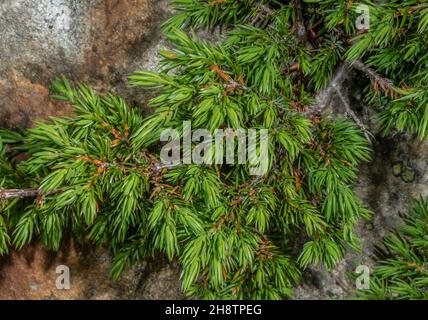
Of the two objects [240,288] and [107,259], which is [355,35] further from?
[107,259]

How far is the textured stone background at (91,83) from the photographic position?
1320 mm

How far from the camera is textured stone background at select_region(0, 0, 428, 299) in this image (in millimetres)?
1320

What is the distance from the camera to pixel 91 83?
137 centimetres

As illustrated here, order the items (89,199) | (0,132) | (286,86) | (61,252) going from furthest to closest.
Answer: (61,252) < (0,132) < (286,86) < (89,199)

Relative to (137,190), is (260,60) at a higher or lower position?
higher


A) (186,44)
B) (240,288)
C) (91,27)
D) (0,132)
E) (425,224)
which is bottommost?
(240,288)

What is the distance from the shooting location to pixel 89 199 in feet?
3.24

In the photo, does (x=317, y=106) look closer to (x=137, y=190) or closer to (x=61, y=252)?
(x=137, y=190)

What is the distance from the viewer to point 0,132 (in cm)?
124

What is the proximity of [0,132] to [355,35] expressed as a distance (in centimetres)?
88

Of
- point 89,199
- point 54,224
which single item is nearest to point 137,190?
point 89,199

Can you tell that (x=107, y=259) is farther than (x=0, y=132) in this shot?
Yes

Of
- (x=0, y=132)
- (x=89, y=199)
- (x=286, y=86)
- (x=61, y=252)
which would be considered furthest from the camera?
(x=61, y=252)

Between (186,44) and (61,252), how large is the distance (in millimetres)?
800
